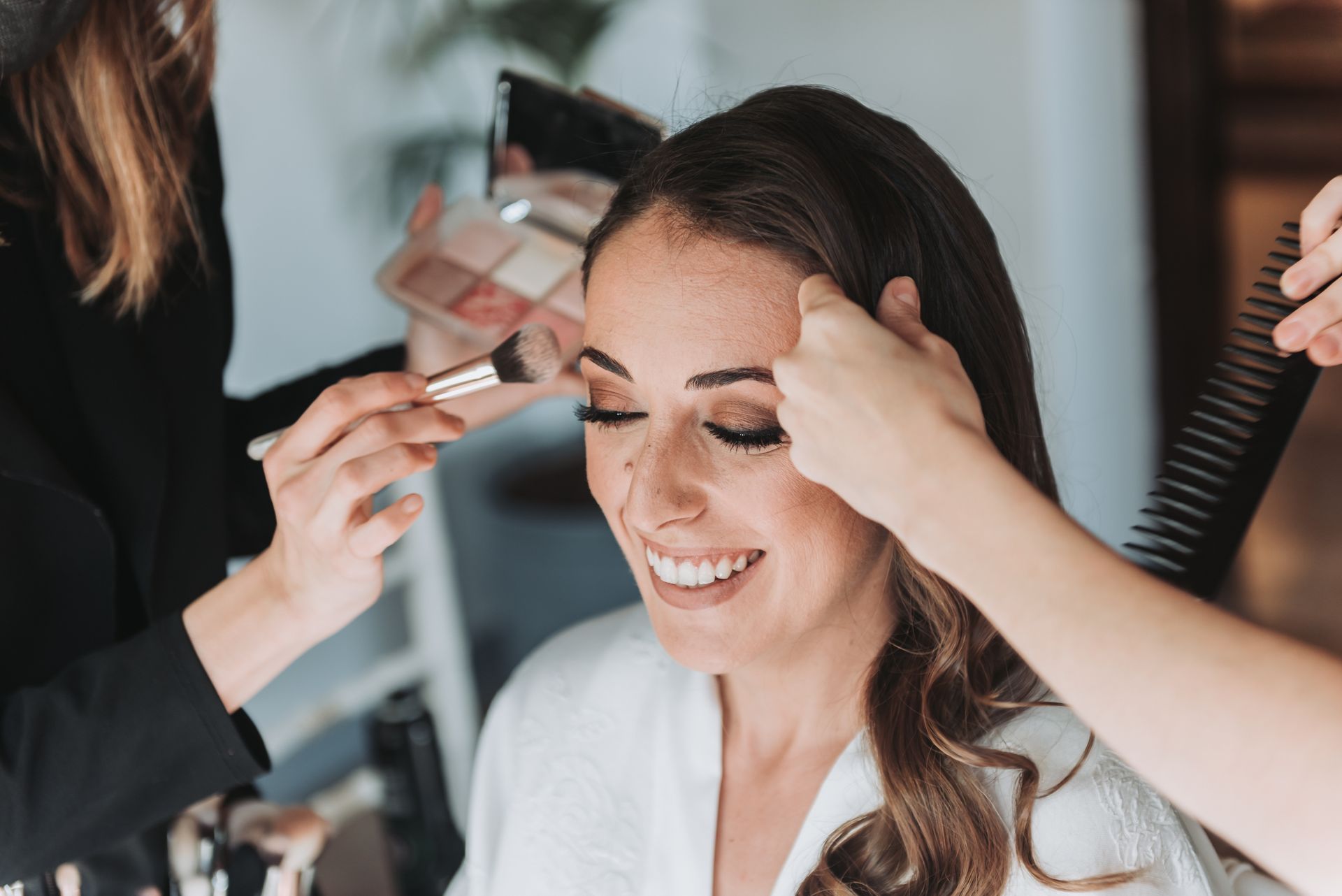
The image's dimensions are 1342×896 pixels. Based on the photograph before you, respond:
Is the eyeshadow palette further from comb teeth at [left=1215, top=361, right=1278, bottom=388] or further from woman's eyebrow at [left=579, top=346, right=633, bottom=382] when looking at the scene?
comb teeth at [left=1215, top=361, right=1278, bottom=388]

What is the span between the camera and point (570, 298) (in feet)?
4.39

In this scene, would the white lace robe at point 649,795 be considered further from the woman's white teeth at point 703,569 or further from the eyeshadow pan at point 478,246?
the eyeshadow pan at point 478,246

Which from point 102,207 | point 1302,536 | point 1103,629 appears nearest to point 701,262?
point 1103,629

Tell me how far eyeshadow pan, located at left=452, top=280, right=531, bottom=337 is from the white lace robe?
1.14 ft

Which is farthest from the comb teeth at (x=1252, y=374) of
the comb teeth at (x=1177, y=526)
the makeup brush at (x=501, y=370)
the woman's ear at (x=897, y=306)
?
the makeup brush at (x=501, y=370)

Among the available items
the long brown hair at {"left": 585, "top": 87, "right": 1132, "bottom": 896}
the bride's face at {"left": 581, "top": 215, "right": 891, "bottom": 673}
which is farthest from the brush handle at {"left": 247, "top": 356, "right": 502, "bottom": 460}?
the long brown hair at {"left": 585, "top": 87, "right": 1132, "bottom": 896}

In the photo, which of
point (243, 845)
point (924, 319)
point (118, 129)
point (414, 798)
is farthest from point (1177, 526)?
point (414, 798)

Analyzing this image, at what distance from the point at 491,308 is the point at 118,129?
41 centimetres

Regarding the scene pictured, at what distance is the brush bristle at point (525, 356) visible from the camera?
0.96 meters

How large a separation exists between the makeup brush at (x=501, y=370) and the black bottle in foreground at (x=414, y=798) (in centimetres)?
116

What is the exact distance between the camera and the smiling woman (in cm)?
95

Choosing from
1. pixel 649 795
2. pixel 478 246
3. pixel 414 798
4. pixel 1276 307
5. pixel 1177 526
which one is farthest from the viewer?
pixel 414 798

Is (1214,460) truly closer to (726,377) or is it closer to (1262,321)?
(1262,321)

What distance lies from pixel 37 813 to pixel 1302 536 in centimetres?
281
